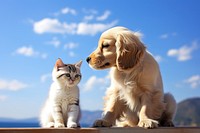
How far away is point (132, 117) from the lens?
2.33 meters

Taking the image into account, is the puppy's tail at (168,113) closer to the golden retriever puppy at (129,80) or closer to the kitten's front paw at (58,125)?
the golden retriever puppy at (129,80)

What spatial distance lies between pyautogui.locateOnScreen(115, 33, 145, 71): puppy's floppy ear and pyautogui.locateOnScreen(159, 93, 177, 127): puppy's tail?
0.39 metres

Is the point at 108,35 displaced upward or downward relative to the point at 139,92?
upward

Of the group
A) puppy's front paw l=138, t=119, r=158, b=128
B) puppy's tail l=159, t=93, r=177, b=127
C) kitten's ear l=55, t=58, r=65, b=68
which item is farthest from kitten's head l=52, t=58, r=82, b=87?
puppy's tail l=159, t=93, r=177, b=127

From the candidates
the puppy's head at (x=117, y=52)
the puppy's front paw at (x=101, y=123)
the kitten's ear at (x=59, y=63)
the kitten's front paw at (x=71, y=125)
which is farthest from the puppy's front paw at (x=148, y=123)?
the kitten's ear at (x=59, y=63)

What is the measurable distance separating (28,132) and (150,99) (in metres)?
0.80

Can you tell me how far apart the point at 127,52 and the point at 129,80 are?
175mm

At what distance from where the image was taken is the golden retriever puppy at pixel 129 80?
2189 mm

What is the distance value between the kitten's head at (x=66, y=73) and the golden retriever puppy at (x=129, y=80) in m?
0.21

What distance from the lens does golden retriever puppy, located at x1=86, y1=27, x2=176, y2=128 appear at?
219cm

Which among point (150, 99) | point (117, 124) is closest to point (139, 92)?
point (150, 99)

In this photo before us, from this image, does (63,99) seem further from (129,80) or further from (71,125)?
(129,80)

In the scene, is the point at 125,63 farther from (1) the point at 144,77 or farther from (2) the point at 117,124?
(2) the point at 117,124

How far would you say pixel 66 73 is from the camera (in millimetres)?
1979
